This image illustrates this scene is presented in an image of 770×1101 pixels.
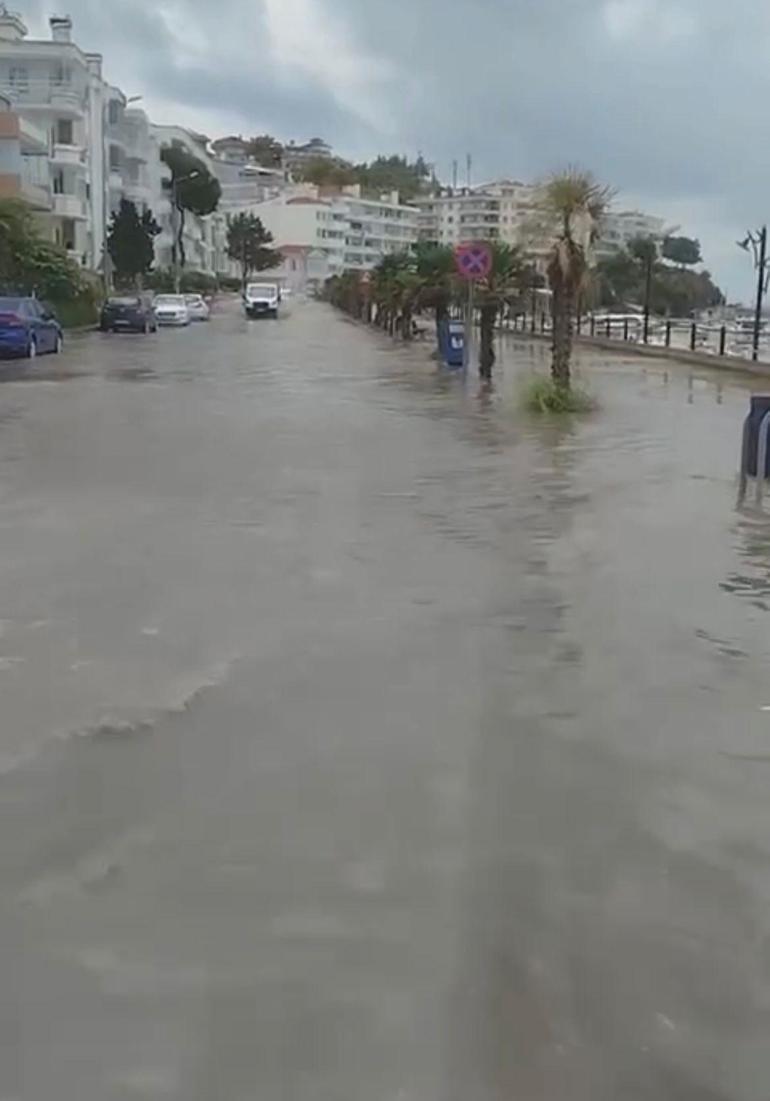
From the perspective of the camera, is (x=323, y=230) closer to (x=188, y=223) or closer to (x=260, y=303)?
(x=188, y=223)

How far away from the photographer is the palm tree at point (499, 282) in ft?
95.0

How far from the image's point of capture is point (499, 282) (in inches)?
1172

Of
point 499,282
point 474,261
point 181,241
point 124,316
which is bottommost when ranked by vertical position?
point 124,316

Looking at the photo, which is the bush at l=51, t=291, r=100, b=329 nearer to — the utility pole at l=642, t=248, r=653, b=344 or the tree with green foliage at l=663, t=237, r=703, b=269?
the utility pole at l=642, t=248, r=653, b=344

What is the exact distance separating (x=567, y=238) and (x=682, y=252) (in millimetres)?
87353

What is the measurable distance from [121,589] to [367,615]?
167 centimetres

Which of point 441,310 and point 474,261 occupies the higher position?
point 474,261

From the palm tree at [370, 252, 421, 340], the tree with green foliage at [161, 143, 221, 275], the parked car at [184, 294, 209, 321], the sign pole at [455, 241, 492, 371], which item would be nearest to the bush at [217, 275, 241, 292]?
the tree with green foliage at [161, 143, 221, 275]

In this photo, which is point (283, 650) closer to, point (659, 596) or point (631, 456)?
point (659, 596)

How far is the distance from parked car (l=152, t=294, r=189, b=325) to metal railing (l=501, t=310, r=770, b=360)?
1474 centimetres

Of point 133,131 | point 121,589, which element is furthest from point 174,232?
point 121,589

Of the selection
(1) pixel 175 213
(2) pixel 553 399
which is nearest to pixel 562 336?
(2) pixel 553 399

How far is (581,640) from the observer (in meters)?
8.21

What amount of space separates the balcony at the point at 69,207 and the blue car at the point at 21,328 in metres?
43.0
